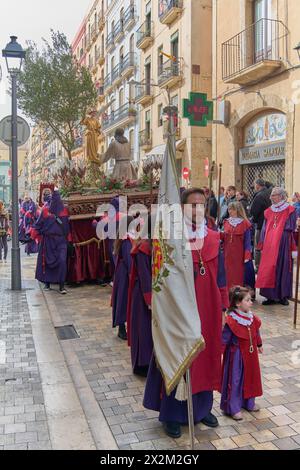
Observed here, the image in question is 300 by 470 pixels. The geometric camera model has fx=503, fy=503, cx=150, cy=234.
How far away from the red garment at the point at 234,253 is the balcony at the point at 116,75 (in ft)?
89.2

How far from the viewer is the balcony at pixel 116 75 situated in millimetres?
32906

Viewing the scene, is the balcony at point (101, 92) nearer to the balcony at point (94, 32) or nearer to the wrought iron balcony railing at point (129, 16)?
the balcony at point (94, 32)

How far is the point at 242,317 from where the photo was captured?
404cm

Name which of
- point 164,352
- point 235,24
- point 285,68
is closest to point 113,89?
point 235,24

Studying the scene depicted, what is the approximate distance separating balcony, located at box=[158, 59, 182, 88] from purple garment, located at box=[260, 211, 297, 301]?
16.4 meters

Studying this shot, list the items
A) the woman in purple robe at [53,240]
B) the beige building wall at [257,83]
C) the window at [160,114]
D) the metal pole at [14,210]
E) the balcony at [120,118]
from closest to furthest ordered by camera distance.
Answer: the woman in purple robe at [53,240] → the metal pole at [14,210] → the beige building wall at [257,83] → the window at [160,114] → the balcony at [120,118]

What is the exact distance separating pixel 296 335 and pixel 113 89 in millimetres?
31706

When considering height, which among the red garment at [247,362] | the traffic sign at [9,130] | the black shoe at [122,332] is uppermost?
the traffic sign at [9,130]

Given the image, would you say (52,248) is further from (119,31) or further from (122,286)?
(119,31)

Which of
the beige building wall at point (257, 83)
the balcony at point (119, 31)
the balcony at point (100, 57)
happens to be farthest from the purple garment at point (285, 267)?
the balcony at point (100, 57)

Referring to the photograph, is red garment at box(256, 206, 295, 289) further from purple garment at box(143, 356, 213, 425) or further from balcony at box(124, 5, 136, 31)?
balcony at box(124, 5, 136, 31)

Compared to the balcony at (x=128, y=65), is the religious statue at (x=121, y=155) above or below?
below

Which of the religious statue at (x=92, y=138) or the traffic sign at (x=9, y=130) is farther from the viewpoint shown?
the religious statue at (x=92, y=138)

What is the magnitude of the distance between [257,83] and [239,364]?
12.9m
